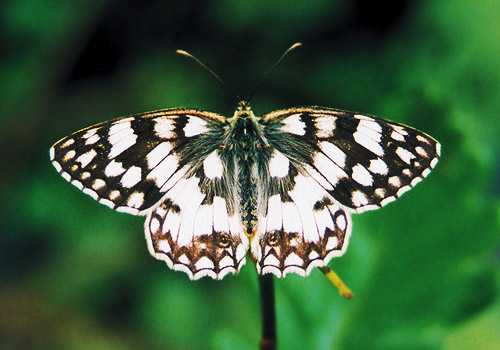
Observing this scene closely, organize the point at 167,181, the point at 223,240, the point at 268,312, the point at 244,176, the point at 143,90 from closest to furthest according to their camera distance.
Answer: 1. the point at 268,312
2. the point at 223,240
3. the point at 167,181
4. the point at 244,176
5. the point at 143,90

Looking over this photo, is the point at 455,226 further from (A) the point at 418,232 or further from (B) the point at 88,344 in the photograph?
(B) the point at 88,344

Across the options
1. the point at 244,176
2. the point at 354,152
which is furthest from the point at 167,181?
the point at 354,152

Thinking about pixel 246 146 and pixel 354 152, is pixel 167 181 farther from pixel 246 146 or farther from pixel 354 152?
pixel 354 152

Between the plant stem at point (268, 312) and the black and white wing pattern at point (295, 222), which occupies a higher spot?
the black and white wing pattern at point (295, 222)

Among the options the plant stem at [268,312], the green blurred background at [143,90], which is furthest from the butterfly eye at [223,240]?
the green blurred background at [143,90]

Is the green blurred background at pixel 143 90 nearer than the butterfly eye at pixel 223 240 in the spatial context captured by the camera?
No

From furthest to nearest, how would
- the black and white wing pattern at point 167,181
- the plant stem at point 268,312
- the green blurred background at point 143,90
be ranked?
the green blurred background at point 143,90
the black and white wing pattern at point 167,181
the plant stem at point 268,312

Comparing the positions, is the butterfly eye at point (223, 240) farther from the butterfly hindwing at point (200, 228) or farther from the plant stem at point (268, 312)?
the plant stem at point (268, 312)
